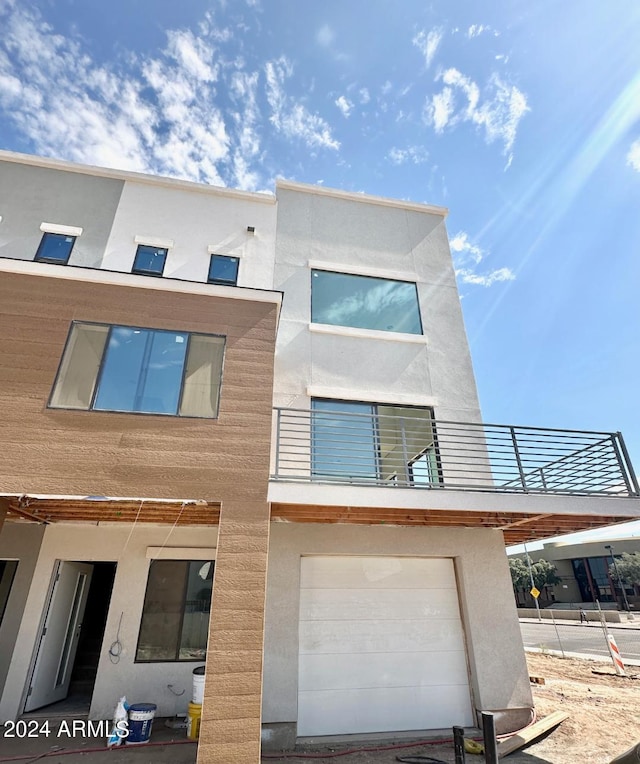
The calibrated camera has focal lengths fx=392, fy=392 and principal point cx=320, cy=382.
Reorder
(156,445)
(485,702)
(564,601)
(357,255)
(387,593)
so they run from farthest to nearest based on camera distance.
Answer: (564,601)
(357,255)
(387,593)
(485,702)
(156,445)

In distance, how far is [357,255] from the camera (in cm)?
1073

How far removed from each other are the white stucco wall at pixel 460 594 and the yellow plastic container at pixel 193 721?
130 centimetres

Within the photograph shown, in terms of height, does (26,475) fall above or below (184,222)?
below

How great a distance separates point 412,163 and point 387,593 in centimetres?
1004

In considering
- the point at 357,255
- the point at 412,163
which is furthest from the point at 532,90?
the point at 357,255

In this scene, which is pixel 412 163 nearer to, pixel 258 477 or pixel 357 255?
pixel 357 255

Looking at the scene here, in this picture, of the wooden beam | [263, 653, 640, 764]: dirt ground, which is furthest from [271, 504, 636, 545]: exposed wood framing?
[263, 653, 640, 764]: dirt ground

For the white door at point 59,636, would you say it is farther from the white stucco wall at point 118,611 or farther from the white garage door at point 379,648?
the white garage door at point 379,648

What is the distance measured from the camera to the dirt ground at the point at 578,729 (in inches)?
232

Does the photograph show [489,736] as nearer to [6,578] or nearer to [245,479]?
[245,479]

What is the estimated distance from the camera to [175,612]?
8.01 m

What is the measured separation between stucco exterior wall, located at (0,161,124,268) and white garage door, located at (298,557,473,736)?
29.4ft

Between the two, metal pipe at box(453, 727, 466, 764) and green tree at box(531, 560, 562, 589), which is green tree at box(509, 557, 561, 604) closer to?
green tree at box(531, 560, 562, 589)

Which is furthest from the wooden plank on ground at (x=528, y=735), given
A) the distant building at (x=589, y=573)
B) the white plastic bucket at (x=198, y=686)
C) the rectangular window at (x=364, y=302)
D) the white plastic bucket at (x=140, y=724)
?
the distant building at (x=589, y=573)
